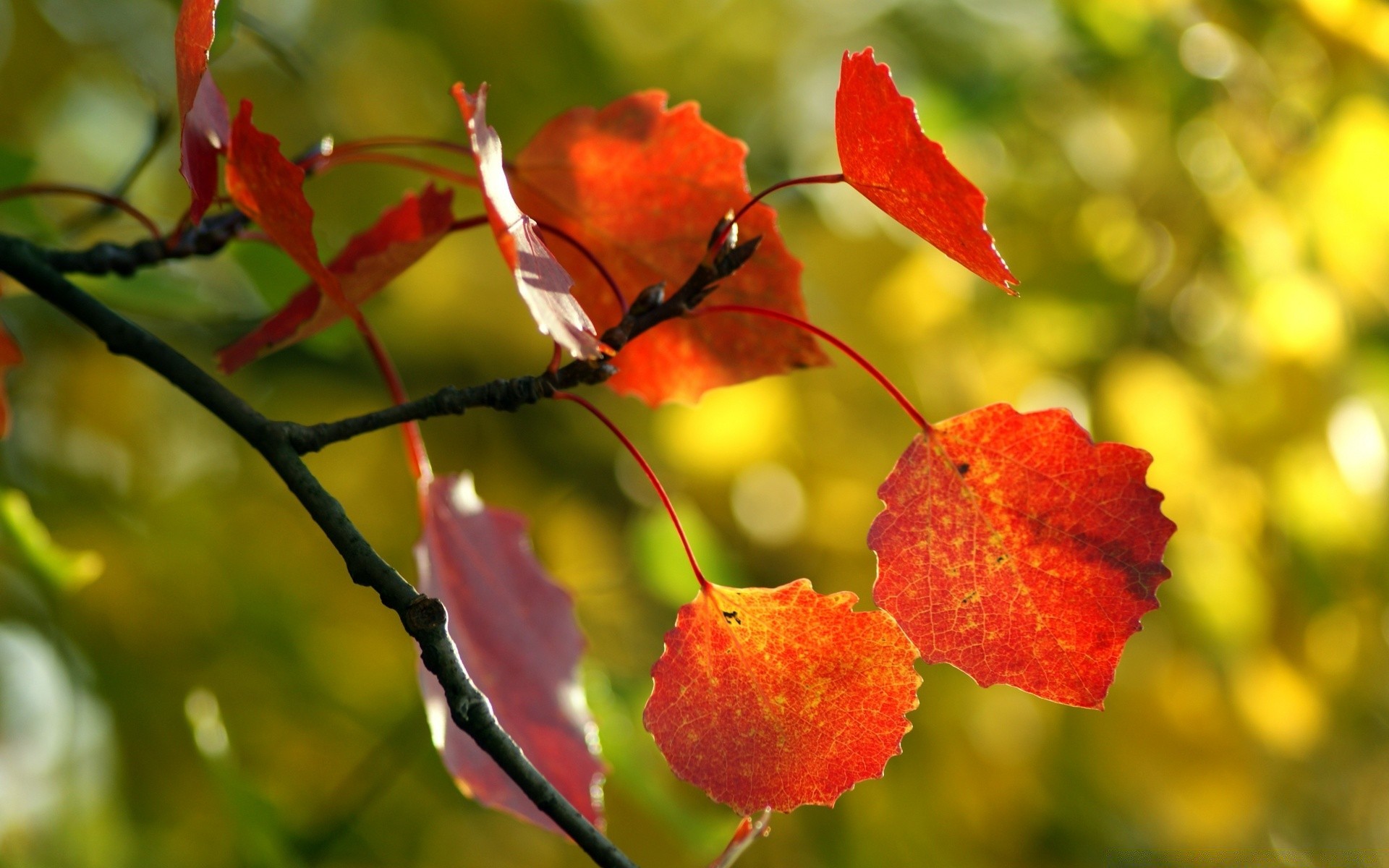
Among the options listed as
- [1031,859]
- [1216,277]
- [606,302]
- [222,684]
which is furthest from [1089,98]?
[222,684]

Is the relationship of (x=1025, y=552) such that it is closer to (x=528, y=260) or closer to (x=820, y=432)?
(x=528, y=260)

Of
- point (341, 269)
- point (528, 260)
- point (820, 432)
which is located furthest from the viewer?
point (820, 432)

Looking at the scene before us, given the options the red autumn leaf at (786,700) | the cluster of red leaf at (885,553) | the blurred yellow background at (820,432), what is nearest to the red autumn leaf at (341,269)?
the cluster of red leaf at (885,553)

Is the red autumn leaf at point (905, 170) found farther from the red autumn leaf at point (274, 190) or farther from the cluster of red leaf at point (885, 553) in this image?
the red autumn leaf at point (274, 190)

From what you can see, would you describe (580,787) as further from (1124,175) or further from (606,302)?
(1124,175)

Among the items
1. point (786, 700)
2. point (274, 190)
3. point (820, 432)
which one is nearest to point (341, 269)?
point (274, 190)

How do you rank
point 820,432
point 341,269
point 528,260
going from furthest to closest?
point 820,432 → point 341,269 → point 528,260

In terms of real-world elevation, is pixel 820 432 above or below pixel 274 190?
below
